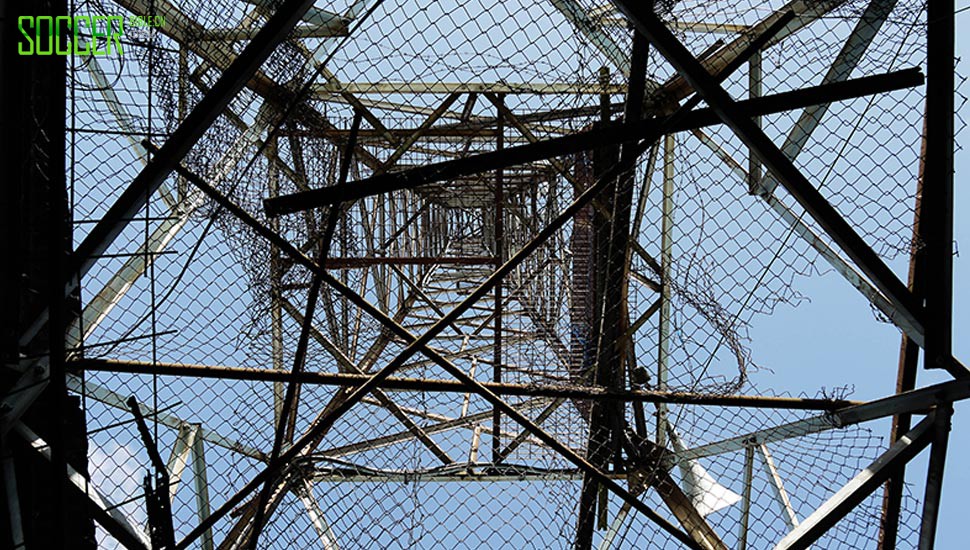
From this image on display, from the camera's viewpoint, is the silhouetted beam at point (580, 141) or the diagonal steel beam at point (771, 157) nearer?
the diagonal steel beam at point (771, 157)

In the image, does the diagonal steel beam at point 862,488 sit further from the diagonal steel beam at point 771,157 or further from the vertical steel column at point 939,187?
the diagonal steel beam at point 771,157

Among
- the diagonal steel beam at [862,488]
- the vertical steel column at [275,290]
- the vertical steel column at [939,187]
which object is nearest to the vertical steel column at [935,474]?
the diagonal steel beam at [862,488]

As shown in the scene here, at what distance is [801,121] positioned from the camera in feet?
12.7

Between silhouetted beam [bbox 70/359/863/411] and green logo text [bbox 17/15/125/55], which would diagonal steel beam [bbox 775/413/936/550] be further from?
green logo text [bbox 17/15/125/55]

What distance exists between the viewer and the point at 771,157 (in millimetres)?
2922

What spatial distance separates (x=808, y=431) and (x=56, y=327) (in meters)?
3.90

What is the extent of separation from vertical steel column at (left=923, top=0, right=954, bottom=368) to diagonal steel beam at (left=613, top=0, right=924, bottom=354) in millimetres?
105

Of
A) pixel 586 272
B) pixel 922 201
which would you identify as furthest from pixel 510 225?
pixel 922 201

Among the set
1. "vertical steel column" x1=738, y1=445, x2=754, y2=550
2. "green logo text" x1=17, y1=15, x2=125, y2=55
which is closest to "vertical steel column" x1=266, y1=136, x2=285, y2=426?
"green logo text" x1=17, y1=15, x2=125, y2=55

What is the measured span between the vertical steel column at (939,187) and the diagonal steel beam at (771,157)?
0.10m

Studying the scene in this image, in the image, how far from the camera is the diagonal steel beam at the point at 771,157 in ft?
9.04

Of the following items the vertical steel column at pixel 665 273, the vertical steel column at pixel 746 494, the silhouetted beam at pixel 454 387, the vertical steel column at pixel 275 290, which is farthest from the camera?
the vertical steel column at pixel 275 290

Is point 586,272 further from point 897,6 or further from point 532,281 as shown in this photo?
point 897,6

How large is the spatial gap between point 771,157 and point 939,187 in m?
0.97
